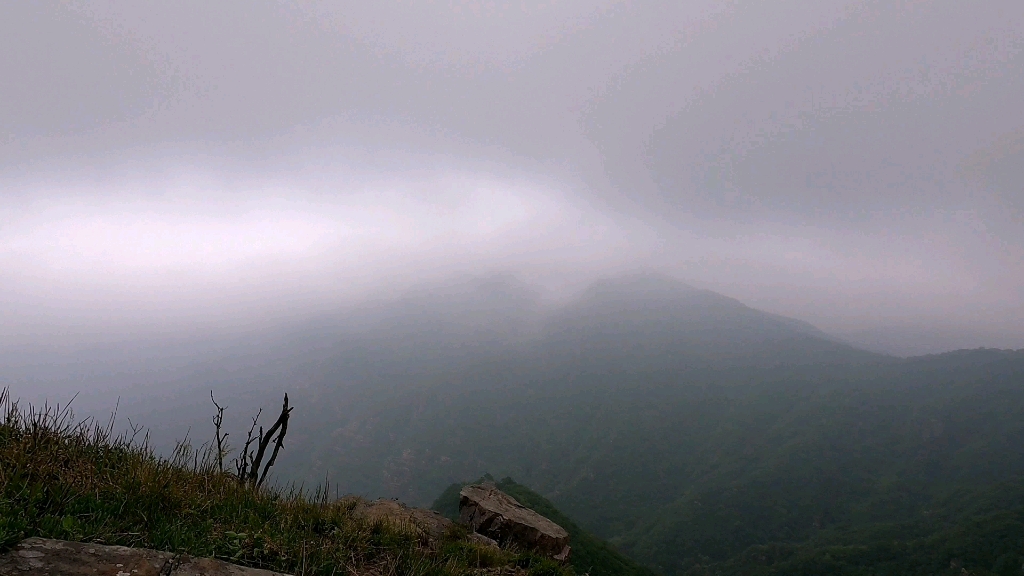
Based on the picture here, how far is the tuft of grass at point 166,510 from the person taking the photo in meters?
5.44

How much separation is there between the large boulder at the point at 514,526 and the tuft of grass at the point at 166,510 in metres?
8.17

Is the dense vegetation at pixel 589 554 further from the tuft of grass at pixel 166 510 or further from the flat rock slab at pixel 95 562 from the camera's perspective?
the flat rock slab at pixel 95 562

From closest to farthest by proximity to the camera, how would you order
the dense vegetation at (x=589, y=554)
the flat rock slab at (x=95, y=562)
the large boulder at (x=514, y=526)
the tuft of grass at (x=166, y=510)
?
the flat rock slab at (x=95, y=562), the tuft of grass at (x=166, y=510), the large boulder at (x=514, y=526), the dense vegetation at (x=589, y=554)

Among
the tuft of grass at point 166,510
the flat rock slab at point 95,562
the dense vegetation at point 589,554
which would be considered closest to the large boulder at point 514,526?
the tuft of grass at point 166,510

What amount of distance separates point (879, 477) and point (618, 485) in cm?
9839

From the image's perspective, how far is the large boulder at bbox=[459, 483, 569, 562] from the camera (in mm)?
16609

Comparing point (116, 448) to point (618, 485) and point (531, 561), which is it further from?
point (618, 485)

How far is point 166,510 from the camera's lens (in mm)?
6426

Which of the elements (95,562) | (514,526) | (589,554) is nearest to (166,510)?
(95,562)

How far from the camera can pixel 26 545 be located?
4.55 metres

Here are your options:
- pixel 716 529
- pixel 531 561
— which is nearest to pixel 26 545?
pixel 531 561

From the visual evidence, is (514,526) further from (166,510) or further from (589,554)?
(589,554)

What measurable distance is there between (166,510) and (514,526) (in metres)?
13.0

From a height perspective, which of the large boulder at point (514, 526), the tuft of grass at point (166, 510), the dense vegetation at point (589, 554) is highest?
the tuft of grass at point (166, 510)
